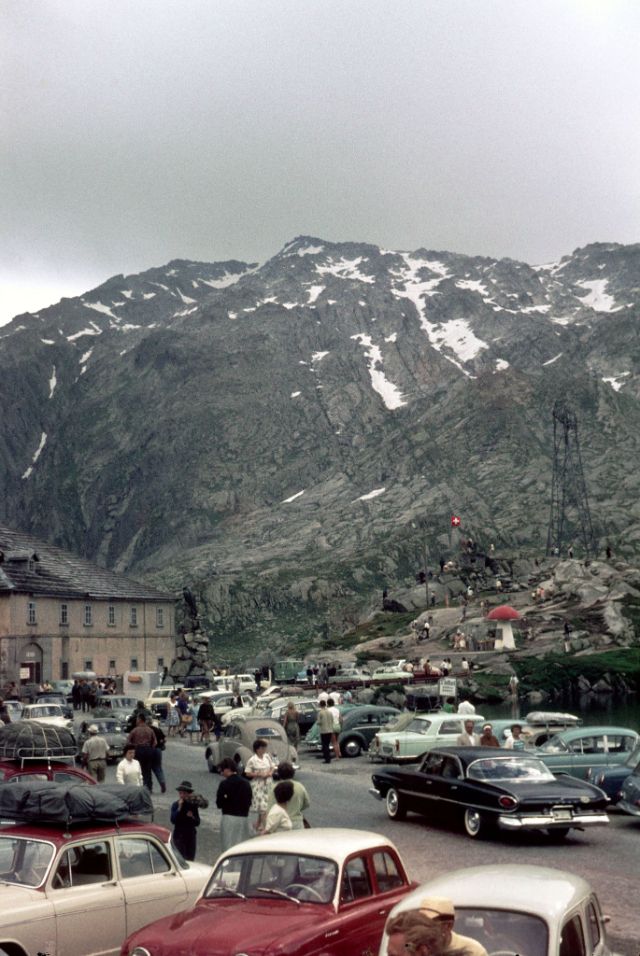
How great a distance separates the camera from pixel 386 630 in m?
103

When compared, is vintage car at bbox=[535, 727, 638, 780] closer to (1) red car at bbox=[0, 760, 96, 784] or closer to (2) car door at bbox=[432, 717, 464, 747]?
(2) car door at bbox=[432, 717, 464, 747]

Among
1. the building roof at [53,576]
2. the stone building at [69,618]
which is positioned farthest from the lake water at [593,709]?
the building roof at [53,576]

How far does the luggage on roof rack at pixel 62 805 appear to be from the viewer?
38.2ft

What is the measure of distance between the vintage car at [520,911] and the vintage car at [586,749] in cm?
1751

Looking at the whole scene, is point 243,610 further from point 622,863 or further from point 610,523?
point 622,863

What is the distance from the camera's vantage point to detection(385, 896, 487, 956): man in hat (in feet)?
19.5

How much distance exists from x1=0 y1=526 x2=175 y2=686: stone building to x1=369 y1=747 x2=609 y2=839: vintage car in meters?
49.9

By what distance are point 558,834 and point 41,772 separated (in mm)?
10535

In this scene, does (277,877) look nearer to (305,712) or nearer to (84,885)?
(84,885)

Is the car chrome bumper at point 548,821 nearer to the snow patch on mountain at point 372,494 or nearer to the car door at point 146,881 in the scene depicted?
the car door at point 146,881

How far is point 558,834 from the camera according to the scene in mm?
20578

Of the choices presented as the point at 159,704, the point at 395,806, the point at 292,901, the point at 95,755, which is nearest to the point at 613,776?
the point at 395,806

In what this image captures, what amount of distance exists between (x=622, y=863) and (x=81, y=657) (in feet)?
197

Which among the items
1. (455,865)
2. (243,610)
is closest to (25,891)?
(455,865)
